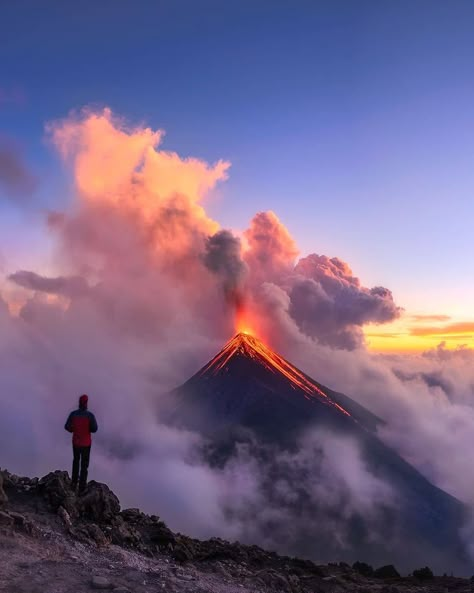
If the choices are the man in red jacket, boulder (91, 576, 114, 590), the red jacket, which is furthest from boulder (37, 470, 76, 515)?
boulder (91, 576, 114, 590)

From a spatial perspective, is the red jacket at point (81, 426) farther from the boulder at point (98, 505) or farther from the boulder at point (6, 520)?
the boulder at point (6, 520)

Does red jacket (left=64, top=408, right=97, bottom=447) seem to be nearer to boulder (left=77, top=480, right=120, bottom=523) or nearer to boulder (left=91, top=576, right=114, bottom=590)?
boulder (left=77, top=480, right=120, bottom=523)

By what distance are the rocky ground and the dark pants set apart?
0.93 feet

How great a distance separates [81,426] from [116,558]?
12.3 ft

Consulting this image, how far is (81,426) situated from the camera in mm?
14328

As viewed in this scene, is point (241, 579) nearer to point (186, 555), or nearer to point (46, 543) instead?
point (186, 555)

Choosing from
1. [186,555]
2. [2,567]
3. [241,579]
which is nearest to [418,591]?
[241,579]

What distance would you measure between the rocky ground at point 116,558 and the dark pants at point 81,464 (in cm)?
28

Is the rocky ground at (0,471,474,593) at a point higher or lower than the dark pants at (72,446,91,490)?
lower

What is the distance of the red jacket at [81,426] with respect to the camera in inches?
561

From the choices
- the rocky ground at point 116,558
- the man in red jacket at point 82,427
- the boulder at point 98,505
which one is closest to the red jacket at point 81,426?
the man in red jacket at point 82,427

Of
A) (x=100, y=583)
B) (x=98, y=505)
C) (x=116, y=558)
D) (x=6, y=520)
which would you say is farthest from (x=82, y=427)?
(x=100, y=583)

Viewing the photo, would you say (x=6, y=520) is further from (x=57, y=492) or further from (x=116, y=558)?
(x=116, y=558)

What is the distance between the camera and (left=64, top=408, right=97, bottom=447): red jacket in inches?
561
